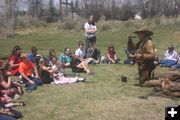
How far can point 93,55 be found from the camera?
498 inches

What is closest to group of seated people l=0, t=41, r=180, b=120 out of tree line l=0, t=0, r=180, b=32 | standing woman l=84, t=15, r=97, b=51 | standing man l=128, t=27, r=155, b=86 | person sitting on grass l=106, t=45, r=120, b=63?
person sitting on grass l=106, t=45, r=120, b=63

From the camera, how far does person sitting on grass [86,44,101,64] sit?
41.0 feet

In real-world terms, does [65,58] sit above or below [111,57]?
above

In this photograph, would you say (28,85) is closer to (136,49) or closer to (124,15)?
(136,49)

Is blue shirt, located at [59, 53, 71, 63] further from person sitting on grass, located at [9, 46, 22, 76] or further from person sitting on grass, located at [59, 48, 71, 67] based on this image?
person sitting on grass, located at [9, 46, 22, 76]

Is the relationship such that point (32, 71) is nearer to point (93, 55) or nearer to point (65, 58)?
point (65, 58)

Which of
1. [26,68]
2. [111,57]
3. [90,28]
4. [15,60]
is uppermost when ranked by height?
Result: [90,28]

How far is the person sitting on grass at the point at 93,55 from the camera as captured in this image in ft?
41.0

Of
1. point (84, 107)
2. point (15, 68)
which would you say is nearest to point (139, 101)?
point (84, 107)

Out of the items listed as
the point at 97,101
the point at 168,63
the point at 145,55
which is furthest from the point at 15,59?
the point at 168,63

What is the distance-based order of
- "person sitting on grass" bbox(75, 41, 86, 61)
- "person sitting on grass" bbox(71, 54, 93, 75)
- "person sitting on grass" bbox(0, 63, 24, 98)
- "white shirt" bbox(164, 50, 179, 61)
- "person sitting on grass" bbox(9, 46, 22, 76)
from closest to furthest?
"person sitting on grass" bbox(0, 63, 24, 98)
"person sitting on grass" bbox(9, 46, 22, 76)
"person sitting on grass" bbox(71, 54, 93, 75)
"person sitting on grass" bbox(75, 41, 86, 61)
"white shirt" bbox(164, 50, 179, 61)

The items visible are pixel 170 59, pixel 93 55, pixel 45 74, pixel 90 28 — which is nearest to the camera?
pixel 45 74

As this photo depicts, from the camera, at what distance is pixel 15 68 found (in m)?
9.30

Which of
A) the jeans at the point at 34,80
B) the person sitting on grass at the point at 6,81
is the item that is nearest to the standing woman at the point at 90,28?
the jeans at the point at 34,80
